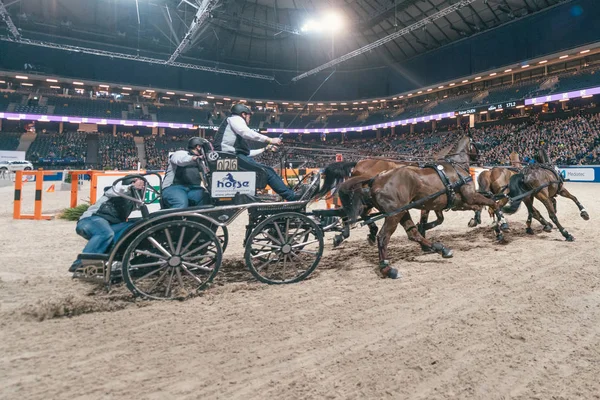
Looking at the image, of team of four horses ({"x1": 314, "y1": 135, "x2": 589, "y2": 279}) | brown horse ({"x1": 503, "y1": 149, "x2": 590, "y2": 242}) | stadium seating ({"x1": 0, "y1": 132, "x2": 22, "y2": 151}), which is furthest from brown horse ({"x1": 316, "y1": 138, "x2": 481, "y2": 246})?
stadium seating ({"x1": 0, "y1": 132, "x2": 22, "y2": 151})

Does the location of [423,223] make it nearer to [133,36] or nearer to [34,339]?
[34,339]

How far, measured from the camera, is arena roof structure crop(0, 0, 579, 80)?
28328 millimetres

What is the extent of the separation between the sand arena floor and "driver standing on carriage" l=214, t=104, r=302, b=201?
3.99ft

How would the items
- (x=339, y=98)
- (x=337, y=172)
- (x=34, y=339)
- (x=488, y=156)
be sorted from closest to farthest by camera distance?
1. (x=34, y=339)
2. (x=337, y=172)
3. (x=488, y=156)
4. (x=339, y=98)

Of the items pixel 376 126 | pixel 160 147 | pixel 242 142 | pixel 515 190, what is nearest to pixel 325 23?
pixel 376 126

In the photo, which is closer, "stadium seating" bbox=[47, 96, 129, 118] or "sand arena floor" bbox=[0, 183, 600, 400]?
"sand arena floor" bbox=[0, 183, 600, 400]

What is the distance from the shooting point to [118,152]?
32.9 meters

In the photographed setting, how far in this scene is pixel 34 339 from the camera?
2.38m

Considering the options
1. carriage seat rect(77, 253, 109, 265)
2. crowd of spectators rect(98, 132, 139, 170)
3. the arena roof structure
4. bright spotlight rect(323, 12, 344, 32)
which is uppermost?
the arena roof structure

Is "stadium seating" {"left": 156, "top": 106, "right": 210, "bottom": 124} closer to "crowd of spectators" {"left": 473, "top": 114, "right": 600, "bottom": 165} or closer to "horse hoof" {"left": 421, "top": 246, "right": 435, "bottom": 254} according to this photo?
"crowd of spectators" {"left": 473, "top": 114, "right": 600, "bottom": 165}

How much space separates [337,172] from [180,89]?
4059 cm

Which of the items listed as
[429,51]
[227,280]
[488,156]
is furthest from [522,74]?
[227,280]

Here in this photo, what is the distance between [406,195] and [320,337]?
2.68 meters

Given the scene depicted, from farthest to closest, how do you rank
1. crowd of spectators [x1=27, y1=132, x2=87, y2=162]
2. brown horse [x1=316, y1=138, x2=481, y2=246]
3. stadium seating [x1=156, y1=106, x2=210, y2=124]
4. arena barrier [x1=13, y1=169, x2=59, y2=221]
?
stadium seating [x1=156, y1=106, x2=210, y2=124] → crowd of spectators [x1=27, y1=132, x2=87, y2=162] → arena barrier [x1=13, y1=169, x2=59, y2=221] → brown horse [x1=316, y1=138, x2=481, y2=246]
